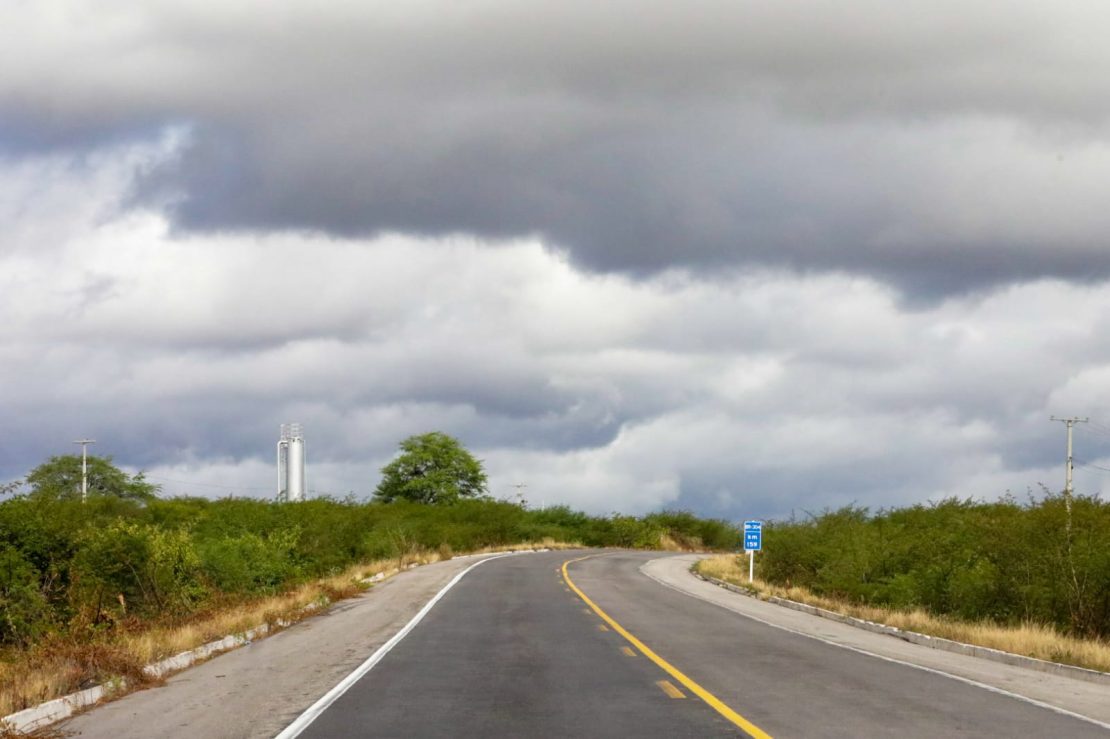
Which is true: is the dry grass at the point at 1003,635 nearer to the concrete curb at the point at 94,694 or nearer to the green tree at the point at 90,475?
the concrete curb at the point at 94,694

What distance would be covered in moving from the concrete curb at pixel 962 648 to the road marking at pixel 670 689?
22.6 ft

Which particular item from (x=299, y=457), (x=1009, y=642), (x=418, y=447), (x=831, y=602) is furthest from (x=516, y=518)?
(x=1009, y=642)

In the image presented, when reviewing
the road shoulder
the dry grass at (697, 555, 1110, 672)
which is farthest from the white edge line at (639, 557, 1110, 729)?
the road shoulder

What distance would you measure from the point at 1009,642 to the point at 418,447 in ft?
355

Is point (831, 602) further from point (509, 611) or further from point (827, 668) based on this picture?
point (827, 668)

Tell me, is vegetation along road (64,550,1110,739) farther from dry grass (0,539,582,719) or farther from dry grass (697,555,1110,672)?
dry grass (697,555,1110,672)

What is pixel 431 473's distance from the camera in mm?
126000

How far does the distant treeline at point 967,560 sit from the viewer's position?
26328 millimetres

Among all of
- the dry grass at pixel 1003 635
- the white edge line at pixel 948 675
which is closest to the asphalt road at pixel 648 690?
the white edge line at pixel 948 675

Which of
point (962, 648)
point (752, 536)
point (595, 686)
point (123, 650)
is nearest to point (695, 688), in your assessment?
point (595, 686)

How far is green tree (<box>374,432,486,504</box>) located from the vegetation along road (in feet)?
319

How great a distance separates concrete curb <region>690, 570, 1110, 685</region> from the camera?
18.5m

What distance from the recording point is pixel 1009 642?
2200cm

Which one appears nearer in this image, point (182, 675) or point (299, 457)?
point (182, 675)
